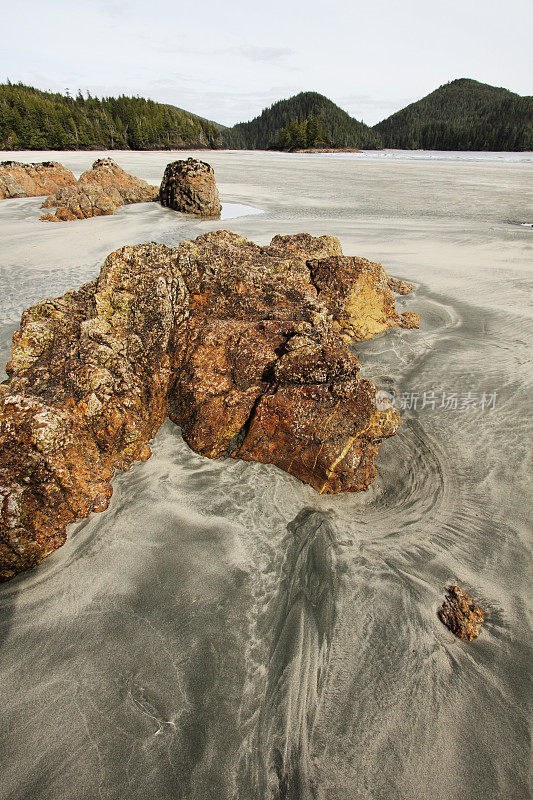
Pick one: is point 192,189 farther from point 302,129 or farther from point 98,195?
point 302,129

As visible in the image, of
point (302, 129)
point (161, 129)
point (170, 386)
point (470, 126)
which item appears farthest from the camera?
point (470, 126)

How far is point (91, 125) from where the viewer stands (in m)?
66.1

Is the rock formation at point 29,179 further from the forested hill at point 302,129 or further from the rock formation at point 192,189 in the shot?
the forested hill at point 302,129

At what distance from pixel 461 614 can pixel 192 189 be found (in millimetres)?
12838

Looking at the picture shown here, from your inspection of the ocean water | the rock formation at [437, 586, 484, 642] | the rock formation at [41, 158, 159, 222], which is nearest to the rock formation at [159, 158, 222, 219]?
the rock formation at [41, 158, 159, 222]

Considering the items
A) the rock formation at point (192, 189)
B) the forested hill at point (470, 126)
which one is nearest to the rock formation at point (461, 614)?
the rock formation at point (192, 189)

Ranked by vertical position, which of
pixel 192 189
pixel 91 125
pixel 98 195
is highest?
pixel 91 125

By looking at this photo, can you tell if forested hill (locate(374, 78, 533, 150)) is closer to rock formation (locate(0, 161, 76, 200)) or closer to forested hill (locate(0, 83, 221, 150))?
forested hill (locate(0, 83, 221, 150))

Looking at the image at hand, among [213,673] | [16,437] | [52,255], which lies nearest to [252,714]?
[213,673]

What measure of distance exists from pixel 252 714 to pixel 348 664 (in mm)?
566

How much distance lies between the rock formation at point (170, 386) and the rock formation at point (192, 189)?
8.92 meters

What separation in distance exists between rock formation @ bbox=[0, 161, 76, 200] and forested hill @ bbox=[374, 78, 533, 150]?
86249 mm

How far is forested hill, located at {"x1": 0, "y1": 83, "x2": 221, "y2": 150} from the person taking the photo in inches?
2176

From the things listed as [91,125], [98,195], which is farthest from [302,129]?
[98,195]
